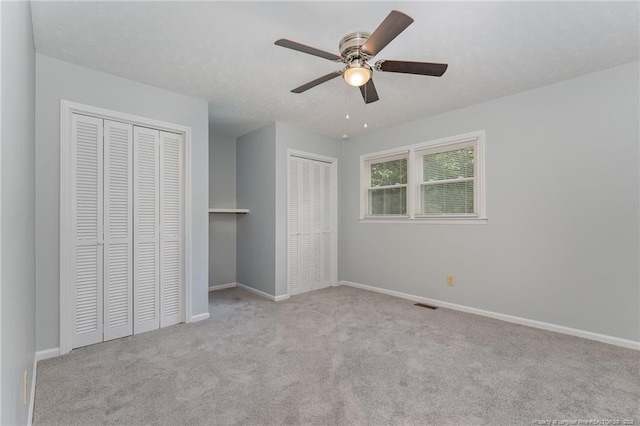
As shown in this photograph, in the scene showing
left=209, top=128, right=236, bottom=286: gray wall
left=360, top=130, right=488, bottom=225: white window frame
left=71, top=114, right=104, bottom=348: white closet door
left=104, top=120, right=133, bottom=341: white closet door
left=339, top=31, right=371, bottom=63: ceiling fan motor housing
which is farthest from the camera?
left=209, top=128, right=236, bottom=286: gray wall

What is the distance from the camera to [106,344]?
270 cm

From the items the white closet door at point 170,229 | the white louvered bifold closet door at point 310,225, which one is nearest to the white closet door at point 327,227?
the white louvered bifold closet door at point 310,225

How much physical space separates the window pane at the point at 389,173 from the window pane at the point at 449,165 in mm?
340

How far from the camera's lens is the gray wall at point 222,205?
4.82 meters

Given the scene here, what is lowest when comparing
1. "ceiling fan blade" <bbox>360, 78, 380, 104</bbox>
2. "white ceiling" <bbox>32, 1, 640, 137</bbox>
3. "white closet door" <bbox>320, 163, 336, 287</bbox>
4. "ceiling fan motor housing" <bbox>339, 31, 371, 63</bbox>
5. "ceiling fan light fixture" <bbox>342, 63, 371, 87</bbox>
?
"white closet door" <bbox>320, 163, 336, 287</bbox>

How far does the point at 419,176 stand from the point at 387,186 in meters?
0.54

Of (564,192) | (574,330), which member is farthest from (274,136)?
(574,330)

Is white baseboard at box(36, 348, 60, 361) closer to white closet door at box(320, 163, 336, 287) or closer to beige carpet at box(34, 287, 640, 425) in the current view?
beige carpet at box(34, 287, 640, 425)

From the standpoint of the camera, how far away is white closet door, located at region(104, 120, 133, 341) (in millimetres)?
2785

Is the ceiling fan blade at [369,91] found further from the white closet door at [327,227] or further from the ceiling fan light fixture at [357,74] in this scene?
the white closet door at [327,227]

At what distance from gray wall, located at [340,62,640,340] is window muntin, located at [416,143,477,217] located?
8.3 inches

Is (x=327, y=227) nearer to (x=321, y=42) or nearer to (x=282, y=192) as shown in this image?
(x=282, y=192)

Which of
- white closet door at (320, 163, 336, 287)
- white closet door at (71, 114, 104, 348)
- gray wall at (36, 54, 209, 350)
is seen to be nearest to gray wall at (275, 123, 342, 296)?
white closet door at (320, 163, 336, 287)

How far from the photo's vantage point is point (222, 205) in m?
4.91
